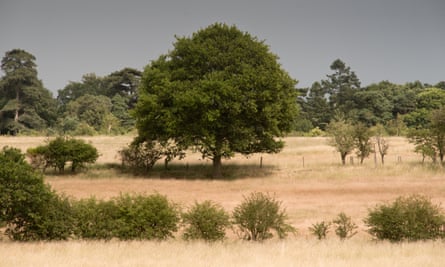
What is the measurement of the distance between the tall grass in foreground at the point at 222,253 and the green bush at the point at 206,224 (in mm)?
1028

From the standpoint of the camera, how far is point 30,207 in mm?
16141

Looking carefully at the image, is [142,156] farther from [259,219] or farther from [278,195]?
[259,219]

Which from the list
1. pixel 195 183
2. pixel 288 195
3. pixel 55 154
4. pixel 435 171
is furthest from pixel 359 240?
pixel 55 154

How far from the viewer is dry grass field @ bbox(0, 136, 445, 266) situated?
12.3m

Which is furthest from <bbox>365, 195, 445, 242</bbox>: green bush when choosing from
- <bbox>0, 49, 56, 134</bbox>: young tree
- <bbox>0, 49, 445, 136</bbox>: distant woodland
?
<bbox>0, 49, 56, 134</bbox>: young tree

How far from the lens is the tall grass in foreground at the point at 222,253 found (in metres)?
11.8

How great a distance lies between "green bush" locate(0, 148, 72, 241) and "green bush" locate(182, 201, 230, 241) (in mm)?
3872

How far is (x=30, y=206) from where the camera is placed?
53.0 feet

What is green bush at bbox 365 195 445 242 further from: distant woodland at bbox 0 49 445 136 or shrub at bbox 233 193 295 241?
distant woodland at bbox 0 49 445 136

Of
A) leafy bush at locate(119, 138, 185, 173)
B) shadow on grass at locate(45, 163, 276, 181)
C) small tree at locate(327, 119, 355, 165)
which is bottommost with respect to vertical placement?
shadow on grass at locate(45, 163, 276, 181)

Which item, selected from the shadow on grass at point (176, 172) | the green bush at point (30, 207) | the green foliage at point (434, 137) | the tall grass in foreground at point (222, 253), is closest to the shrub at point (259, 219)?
the tall grass in foreground at point (222, 253)

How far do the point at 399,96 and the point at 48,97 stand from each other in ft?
231

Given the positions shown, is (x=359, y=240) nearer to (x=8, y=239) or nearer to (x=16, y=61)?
(x=8, y=239)

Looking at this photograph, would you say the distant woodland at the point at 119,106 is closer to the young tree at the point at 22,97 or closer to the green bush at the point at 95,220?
the young tree at the point at 22,97
